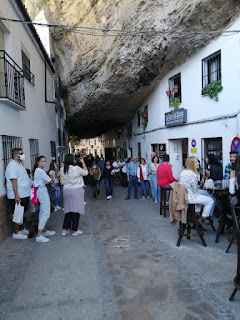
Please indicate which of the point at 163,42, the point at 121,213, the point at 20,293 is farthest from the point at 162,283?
the point at 163,42

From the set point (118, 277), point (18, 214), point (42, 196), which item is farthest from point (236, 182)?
point (18, 214)

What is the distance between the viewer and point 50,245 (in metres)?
5.37

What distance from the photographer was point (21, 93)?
25.4ft

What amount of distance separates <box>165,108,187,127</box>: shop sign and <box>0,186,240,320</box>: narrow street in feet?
17.8

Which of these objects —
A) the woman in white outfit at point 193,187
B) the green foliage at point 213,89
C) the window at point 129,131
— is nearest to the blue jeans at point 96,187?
the green foliage at point 213,89

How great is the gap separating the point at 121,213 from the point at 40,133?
188 inches

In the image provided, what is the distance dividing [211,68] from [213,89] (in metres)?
1.07

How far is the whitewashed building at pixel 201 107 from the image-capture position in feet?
25.5

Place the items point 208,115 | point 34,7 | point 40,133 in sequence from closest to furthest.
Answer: point 208,115, point 40,133, point 34,7

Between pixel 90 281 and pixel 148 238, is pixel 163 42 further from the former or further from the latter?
pixel 90 281

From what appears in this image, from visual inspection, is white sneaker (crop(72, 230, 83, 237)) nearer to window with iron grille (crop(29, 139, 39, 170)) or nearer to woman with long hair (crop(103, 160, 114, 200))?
window with iron grille (crop(29, 139, 39, 170))

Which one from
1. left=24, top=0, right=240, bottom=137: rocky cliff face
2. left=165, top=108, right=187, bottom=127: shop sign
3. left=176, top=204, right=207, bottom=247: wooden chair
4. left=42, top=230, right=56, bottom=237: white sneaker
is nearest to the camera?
left=176, top=204, right=207, bottom=247: wooden chair

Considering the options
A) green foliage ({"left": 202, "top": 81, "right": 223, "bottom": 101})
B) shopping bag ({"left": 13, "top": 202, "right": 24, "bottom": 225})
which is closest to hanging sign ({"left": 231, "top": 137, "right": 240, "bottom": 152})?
green foliage ({"left": 202, "top": 81, "right": 223, "bottom": 101})

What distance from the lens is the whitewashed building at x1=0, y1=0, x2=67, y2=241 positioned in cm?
628
